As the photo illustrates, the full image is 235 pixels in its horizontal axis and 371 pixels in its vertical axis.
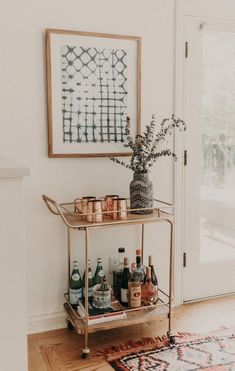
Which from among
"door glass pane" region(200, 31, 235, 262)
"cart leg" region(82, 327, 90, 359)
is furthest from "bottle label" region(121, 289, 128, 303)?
"door glass pane" region(200, 31, 235, 262)

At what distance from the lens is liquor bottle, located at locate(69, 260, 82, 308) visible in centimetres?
257

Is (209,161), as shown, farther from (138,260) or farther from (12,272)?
(12,272)

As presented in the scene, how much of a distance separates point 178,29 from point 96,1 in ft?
1.87

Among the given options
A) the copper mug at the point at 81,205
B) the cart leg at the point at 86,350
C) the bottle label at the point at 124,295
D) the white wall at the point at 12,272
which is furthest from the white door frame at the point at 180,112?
the white wall at the point at 12,272

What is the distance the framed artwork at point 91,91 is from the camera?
2535 mm

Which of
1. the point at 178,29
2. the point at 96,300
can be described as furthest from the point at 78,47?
the point at 96,300

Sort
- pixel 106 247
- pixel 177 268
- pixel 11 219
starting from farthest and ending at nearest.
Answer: pixel 177 268 → pixel 106 247 → pixel 11 219

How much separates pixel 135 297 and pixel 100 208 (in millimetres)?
576

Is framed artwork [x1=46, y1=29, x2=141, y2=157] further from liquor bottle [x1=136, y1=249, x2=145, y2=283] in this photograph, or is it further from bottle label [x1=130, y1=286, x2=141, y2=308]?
bottle label [x1=130, y1=286, x2=141, y2=308]

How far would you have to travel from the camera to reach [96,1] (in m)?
2.61

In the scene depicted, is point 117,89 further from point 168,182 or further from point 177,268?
point 177,268

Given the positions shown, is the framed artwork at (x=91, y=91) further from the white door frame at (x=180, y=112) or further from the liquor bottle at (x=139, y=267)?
the liquor bottle at (x=139, y=267)

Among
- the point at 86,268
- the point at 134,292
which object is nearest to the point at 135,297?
the point at 134,292

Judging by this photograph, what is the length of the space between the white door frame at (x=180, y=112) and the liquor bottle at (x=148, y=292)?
0.44 m
